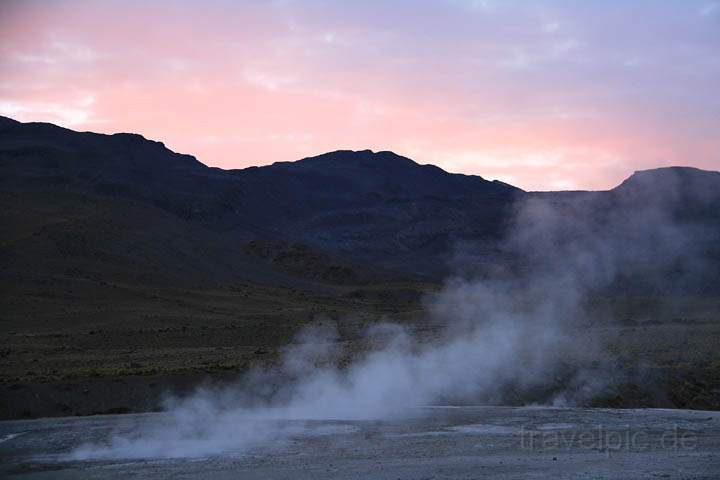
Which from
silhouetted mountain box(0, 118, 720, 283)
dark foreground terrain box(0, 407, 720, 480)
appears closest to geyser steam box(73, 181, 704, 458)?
dark foreground terrain box(0, 407, 720, 480)

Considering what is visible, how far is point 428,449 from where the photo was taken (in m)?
17.1

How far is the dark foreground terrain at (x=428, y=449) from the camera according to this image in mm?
15188

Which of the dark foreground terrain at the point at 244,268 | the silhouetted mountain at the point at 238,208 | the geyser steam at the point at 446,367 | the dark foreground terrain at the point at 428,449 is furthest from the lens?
the silhouetted mountain at the point at 238,208

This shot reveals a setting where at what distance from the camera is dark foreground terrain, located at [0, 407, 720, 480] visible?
15.2 metres

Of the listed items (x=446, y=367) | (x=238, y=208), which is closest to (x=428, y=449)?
(x=446, y=367)

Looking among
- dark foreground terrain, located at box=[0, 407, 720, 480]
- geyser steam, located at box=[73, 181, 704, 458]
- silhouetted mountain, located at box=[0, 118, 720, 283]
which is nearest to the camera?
dark foreground terrain, located at box=[0, 407, 720, 480]

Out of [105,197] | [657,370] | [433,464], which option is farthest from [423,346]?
[105,197]

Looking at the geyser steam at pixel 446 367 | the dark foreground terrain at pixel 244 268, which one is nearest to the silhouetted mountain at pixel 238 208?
the dark foreground terrain at pixel 244 268

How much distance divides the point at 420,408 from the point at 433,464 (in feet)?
24.1

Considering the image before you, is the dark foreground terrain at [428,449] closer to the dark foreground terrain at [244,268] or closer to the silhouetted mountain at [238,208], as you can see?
the dark foreground terrain at [244,268]

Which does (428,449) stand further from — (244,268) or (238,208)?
(238,208)

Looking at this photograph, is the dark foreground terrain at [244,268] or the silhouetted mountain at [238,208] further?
the silhouetted mountain at [238,208]

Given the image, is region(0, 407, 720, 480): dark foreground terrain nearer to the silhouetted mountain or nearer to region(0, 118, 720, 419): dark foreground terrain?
region(0, 118, 720, 419): dark foreground terrain

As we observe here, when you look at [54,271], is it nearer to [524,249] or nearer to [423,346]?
[423,346]
